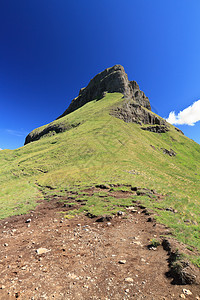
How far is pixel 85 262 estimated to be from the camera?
866 cm

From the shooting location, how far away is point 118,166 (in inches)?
1587

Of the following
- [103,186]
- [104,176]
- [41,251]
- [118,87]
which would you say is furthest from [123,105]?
[41,251]

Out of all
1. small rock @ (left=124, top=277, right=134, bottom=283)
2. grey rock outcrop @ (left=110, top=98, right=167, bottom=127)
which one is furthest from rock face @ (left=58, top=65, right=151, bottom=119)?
small rock @ (left=124, top=277, right=134, bottom=283)

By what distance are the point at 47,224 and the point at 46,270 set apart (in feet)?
22.9

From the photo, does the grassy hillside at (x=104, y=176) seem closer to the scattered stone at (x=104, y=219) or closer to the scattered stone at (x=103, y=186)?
the scattered stone at (x=103, y=186)

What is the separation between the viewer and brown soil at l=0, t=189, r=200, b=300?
6.51 m

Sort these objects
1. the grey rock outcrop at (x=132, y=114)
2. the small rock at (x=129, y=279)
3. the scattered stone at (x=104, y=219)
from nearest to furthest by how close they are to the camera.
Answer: the small rock at (x=129, y=279), the scattered stone at (x=104, y=219), the grey rock outcrop at (x=132, y=114)

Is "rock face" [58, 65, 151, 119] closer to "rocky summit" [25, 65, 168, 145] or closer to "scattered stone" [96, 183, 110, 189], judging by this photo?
"rocky summit" [25, 65, 168, 145]

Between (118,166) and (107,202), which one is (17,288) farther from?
(118,166)

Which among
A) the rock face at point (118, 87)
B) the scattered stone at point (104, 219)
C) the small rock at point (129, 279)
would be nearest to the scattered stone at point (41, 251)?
the small rock at point (129, 279)

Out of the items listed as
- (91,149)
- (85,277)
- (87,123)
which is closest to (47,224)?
(85,277)

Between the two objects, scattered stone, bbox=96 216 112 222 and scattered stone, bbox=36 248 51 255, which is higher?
scattered stone, bbox=96 216 112 222

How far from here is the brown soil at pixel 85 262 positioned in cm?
651

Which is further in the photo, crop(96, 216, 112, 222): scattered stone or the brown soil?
crop(96, 216, 112, 222): scattered stone
